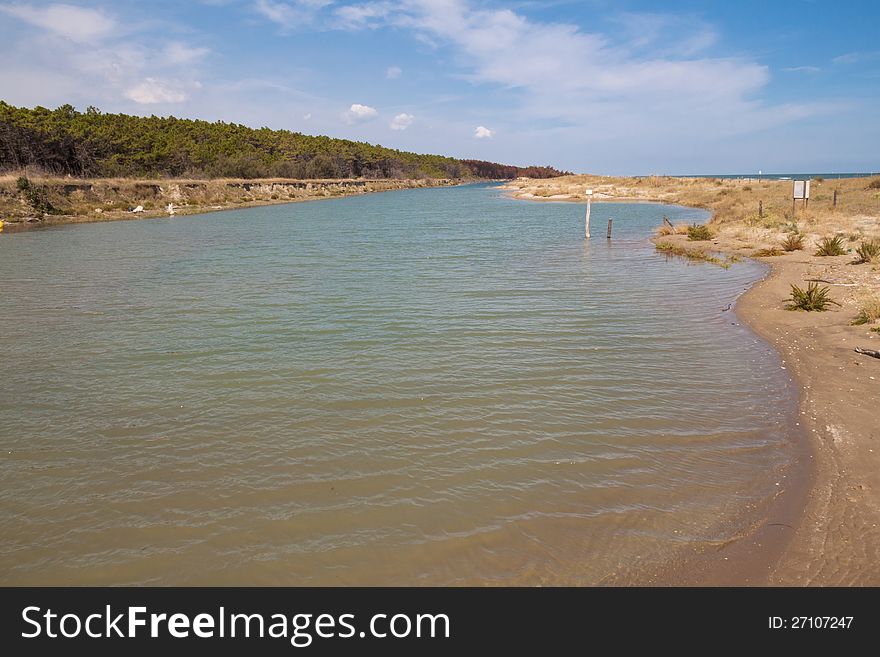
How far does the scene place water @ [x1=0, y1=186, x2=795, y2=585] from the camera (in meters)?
5.03

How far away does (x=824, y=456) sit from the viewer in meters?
6.51

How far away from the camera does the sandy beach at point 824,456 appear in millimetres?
4648

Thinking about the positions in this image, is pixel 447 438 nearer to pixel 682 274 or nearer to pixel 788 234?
pixel 682 274

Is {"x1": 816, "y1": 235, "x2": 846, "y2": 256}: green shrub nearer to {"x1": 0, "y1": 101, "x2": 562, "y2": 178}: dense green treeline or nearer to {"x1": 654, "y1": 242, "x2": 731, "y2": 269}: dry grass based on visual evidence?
{"x1": 654, "y1": 242, "x2": 731, "y2": 269}: dry grass

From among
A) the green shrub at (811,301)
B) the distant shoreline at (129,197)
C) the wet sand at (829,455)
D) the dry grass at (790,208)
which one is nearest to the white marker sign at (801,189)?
the dry grass at (790,208)

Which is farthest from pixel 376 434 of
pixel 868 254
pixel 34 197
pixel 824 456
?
pixel 34 197

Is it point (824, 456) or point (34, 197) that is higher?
point (34, 197)

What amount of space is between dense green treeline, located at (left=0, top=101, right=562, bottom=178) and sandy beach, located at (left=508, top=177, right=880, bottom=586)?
66313 millimetres

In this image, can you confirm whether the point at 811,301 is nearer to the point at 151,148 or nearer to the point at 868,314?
the point at 868,314

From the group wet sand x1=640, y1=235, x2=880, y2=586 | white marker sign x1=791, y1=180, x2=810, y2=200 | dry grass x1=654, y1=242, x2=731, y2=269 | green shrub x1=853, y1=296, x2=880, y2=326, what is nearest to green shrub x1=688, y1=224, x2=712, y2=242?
dry grass x1=654, y1=242, x2=731, y2=269

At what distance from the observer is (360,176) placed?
136 meters

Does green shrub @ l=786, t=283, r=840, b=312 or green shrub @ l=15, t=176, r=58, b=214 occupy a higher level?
green shrub @ l=15, t=176, r=58, b=214

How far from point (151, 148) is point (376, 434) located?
85.9m
